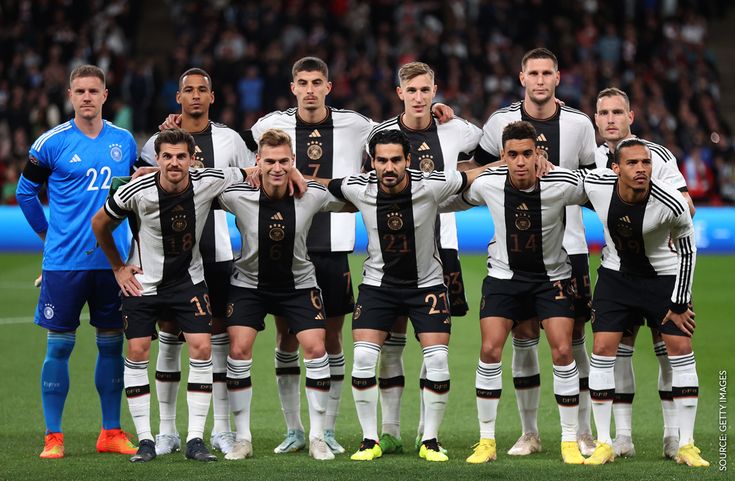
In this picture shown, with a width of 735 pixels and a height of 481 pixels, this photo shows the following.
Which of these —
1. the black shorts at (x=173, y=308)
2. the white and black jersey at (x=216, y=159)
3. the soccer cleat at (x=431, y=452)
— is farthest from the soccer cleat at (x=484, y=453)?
the white and black jersey at (x=216, y=159)

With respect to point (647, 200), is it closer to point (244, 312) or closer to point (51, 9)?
point (244, 312)

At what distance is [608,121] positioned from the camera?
7414mm

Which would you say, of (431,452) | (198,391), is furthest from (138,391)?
(431,452)

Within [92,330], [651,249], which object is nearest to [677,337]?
[651,249]

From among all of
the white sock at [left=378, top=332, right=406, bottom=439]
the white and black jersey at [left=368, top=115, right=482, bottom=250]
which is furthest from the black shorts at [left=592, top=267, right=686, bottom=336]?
the white sock at [left=378, top=332, right=406, bottom=439]

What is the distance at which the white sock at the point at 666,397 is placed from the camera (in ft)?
23.8

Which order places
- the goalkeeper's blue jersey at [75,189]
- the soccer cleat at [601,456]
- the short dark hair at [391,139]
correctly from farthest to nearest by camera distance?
the goalkeeper's blue jersey at [75,189], the short dark hair at [391,139], the soccer cleat at [601,456]

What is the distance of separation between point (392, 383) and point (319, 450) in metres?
0.71

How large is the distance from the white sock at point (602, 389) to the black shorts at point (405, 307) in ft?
3.02

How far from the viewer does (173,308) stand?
711cm

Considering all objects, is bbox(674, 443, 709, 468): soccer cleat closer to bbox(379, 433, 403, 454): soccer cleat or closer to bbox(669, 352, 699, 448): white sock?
bbox(669, 352, 699, 448): white sock

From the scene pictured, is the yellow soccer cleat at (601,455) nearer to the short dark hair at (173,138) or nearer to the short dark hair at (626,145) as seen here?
the short dark hair at (626,145)

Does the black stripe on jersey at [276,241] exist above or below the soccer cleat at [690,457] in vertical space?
above

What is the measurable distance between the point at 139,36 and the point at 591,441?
2030 cm
